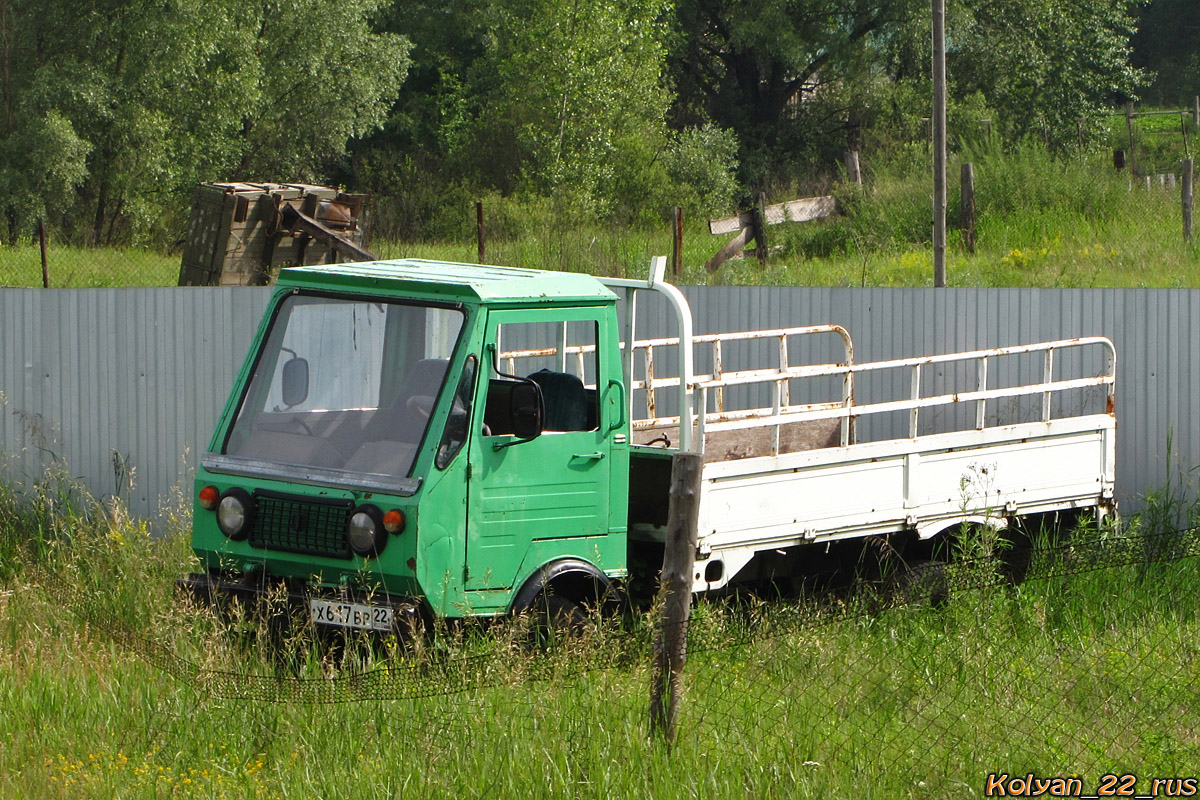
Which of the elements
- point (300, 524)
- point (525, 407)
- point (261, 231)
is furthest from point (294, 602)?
point (261, 231)

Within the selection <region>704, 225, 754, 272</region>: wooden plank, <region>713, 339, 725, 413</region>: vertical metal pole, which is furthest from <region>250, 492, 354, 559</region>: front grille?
<region>704, 225, 754, 272</region>: wooden plank

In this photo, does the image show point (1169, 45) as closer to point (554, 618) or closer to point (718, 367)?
point (718, 367)

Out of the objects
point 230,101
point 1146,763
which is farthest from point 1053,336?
point 230,101

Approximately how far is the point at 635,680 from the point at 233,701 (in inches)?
64.2

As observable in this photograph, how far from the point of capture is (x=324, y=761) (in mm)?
4824

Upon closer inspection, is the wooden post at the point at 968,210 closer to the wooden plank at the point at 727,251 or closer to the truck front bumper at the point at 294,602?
the wooden plank at the point at 727,251

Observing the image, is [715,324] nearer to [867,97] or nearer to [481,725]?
[481,725]

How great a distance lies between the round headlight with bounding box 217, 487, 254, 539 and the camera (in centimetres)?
595

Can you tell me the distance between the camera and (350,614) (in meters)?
5.64

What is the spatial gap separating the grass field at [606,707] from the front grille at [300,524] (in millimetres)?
411

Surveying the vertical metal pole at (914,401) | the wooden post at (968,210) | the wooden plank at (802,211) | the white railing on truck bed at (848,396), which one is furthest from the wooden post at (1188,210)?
the vertical metal pole at (914,401)

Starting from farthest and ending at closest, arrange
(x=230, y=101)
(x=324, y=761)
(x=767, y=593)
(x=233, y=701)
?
(x=230, y=101)
(x=767, y=593)
(x=233, y=701)
(x=324, y=761)

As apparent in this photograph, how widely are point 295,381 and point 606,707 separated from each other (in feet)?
7.56

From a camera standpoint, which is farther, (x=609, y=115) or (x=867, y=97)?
(x=867, y=97)
